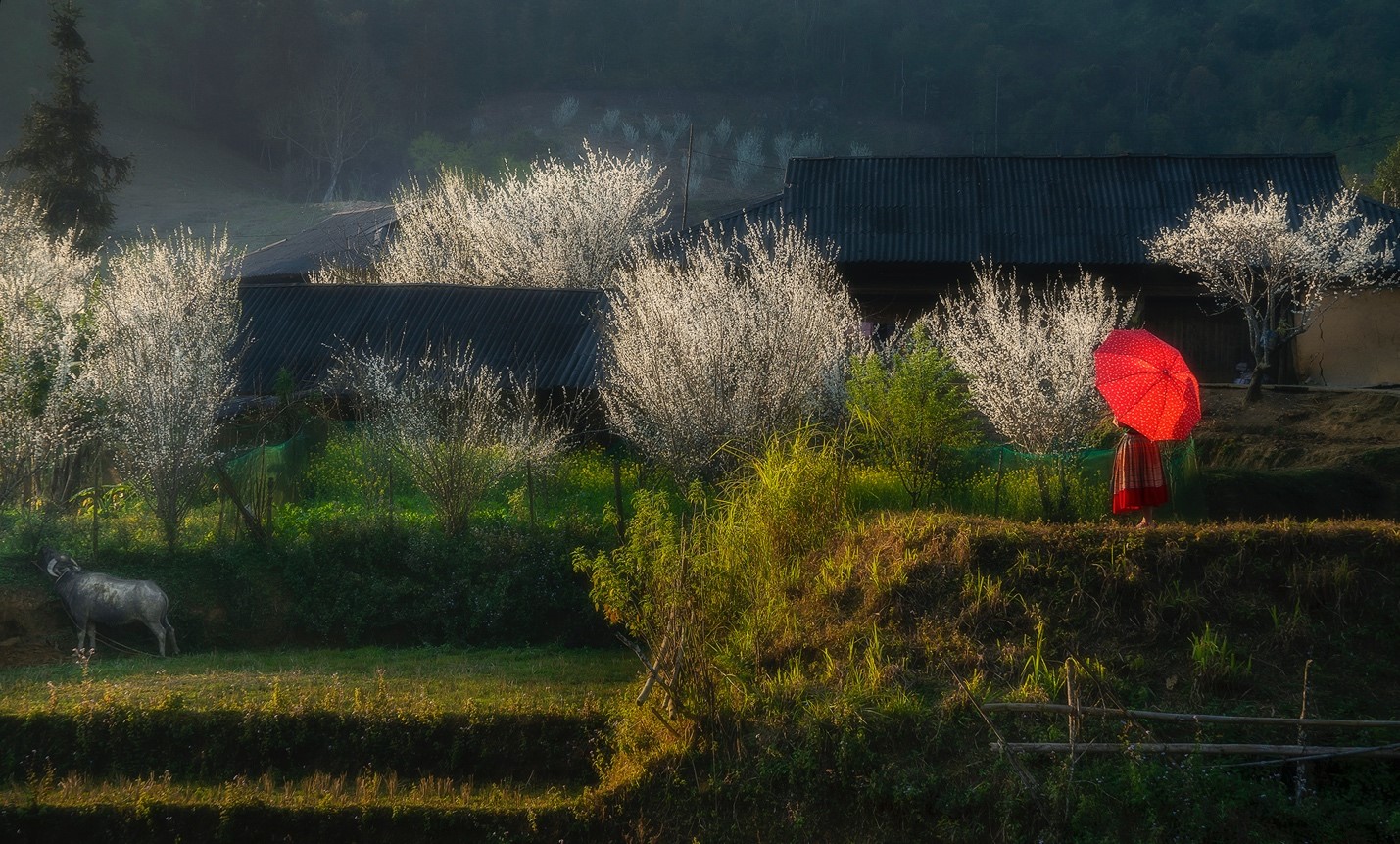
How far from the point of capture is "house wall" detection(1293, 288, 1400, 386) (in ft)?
70.8

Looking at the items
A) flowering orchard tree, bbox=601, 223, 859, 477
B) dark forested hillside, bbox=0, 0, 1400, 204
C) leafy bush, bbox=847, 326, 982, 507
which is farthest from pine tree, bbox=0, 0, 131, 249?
leafy bush, bbox=847, 326, 982, 507

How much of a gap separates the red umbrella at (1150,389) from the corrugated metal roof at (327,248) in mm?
26481

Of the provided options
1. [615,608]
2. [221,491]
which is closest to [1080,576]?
[615,608]

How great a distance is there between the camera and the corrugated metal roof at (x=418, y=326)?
21.1 meters

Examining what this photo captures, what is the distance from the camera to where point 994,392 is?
15375mm

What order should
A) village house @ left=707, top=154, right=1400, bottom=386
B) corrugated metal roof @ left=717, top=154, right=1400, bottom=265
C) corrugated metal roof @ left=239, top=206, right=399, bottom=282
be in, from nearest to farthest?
village house @ left=707, top=154, right=1400, bottom=386
corrugated metal roof @ left=717, top=154, right=1400, bottom=265
corrugated metal roof @ left=239, top=206, right=399, bottom=282

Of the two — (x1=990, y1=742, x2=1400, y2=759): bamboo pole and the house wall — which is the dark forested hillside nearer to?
the house wall

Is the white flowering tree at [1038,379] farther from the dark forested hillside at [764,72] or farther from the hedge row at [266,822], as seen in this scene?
the dark forested hillside at [764,72]

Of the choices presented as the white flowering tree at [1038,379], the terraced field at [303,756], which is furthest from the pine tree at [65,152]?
the white flowering tree at [1038,379]

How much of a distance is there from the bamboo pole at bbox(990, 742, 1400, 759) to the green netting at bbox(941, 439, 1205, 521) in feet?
15.1

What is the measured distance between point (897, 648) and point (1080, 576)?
151 cm

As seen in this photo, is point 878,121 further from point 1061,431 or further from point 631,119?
point 1061,431

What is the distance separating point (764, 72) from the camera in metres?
78.3

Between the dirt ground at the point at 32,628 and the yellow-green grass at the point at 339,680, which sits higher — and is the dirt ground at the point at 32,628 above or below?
above
